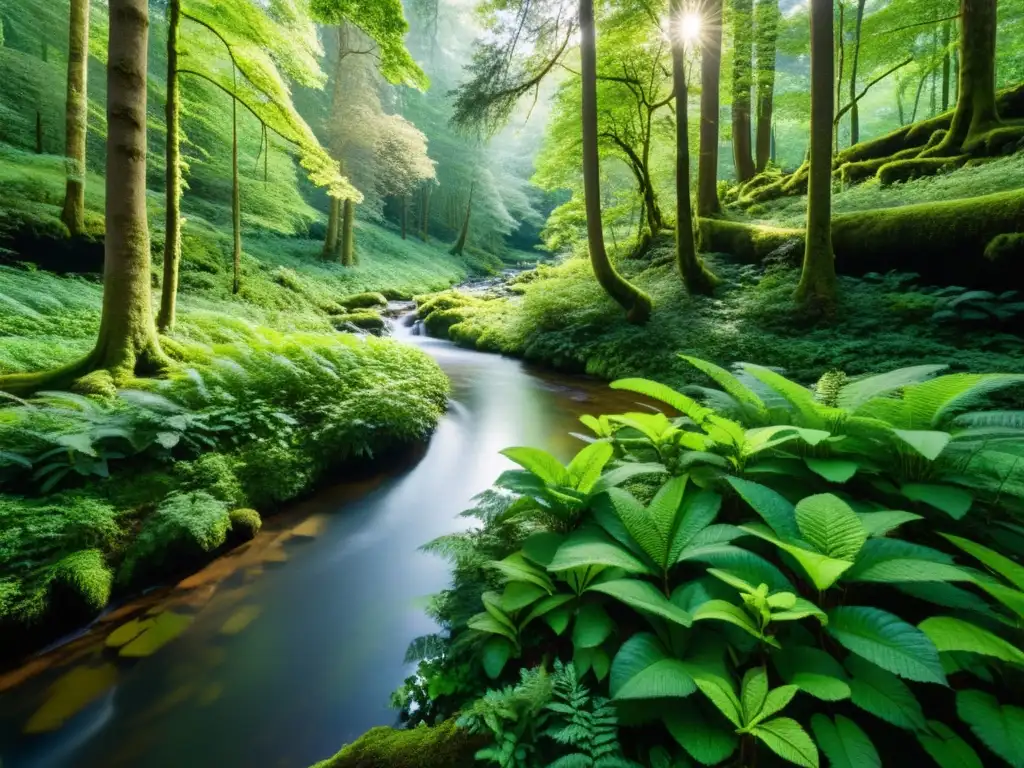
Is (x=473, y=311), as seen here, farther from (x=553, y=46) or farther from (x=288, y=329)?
(x=553, y=46)

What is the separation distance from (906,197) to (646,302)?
185 inches

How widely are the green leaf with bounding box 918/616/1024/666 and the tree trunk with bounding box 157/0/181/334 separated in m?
7.07

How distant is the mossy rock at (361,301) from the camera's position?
51.3 feet

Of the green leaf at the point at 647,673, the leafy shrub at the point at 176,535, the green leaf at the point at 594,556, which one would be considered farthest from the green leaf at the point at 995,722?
the leafy shrub at the point at 176,535

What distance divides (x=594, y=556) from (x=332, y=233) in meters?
20.1

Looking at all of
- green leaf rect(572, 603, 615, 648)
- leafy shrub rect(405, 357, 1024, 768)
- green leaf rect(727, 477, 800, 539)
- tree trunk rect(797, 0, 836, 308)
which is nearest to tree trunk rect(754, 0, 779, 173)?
tree trunk rect(797, 0, 836, 308)

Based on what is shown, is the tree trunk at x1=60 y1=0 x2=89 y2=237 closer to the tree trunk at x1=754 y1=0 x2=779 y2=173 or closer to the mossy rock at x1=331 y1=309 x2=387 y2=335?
the mossy rock at x1=331 y1=309 x2=387 y2=335

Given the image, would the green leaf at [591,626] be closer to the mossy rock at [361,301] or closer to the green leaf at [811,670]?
the green leaf at [811,670]

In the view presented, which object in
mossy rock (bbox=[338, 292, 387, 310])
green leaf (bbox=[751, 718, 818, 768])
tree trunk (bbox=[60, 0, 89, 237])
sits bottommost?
green leaf (bbox=[751, 718, 818, 768])

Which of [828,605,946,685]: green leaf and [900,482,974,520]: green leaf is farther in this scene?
[900,482,974,520]: green leaf

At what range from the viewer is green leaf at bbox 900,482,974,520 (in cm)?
163

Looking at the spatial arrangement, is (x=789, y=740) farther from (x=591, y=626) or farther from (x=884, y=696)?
(x=591, y=626)

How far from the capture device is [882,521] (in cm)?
163

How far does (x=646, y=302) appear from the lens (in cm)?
941
